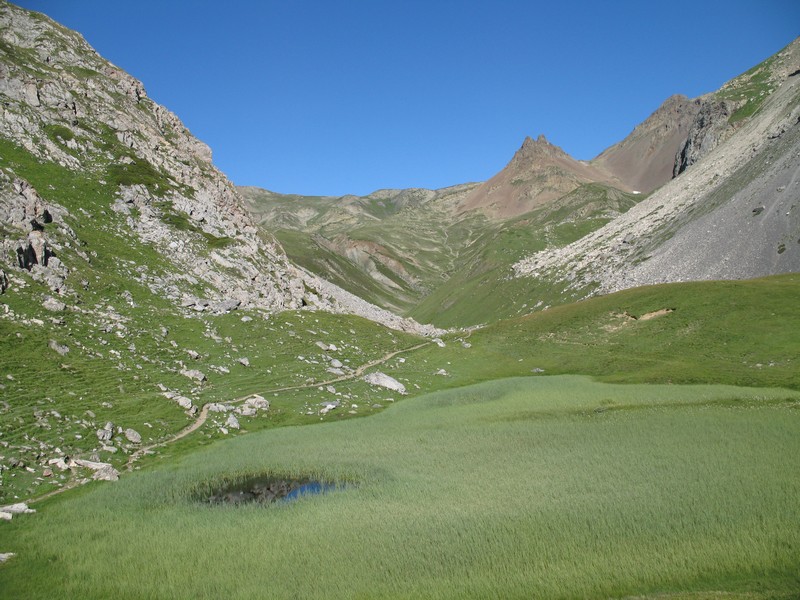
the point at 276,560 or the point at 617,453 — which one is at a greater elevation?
the point at 276,560

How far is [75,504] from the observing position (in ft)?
91.2

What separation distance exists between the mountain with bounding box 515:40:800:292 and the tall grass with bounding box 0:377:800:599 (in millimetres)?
77787

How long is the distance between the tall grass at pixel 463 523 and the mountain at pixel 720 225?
77.8 metres

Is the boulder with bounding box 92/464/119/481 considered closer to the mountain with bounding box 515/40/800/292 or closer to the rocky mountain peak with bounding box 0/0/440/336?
the rocky mountain peak with bounding box 0/0/440/336

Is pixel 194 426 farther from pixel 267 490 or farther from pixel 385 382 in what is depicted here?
pixel 385 382

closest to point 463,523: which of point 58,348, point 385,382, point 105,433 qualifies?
point 105,433

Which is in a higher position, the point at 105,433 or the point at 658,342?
the point at 105,433

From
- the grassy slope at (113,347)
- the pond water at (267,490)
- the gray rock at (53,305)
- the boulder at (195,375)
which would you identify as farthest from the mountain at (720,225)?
the gray rock at (53,305)

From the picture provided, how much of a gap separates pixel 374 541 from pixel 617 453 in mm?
17833

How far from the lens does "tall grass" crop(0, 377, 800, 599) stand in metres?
19.3

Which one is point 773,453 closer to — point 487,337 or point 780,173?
point 487,337

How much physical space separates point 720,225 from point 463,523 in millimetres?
117588

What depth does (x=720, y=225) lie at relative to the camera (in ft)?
379

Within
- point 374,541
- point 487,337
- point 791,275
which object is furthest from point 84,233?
point 791,275
